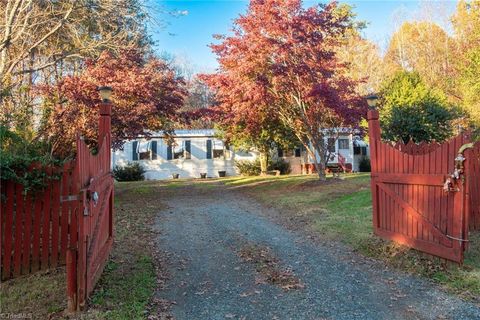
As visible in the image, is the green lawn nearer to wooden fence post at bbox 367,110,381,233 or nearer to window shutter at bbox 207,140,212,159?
wooden fence post at bbox 367,110,381,233

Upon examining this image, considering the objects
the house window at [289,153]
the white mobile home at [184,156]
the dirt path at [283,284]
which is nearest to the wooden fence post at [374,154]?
the dirt path at [283,284]

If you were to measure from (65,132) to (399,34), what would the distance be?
29.2m

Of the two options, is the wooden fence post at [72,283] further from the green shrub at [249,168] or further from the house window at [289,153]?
the house window at [289,153]

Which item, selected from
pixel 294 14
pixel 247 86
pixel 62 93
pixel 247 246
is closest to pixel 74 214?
pixel 247 246

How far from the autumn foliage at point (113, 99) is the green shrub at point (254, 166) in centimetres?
1095

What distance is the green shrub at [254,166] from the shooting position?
75.5ft

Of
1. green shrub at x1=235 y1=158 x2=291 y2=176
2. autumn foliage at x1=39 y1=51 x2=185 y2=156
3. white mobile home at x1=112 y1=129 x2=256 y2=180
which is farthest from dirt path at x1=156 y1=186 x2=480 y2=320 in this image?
white mobile home at x1=112 y1=129 x2=256 y2=180

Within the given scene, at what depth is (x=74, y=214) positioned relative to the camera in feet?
16.5

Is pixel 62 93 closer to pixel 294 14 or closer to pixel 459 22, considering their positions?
pixel 294 14

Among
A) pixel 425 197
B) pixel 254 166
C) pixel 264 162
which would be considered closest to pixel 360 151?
pixel 264 162

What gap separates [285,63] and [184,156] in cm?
1121

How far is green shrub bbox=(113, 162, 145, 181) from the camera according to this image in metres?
21.6

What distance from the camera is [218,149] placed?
931 inches

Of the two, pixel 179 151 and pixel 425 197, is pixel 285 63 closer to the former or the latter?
pixel 425 197
